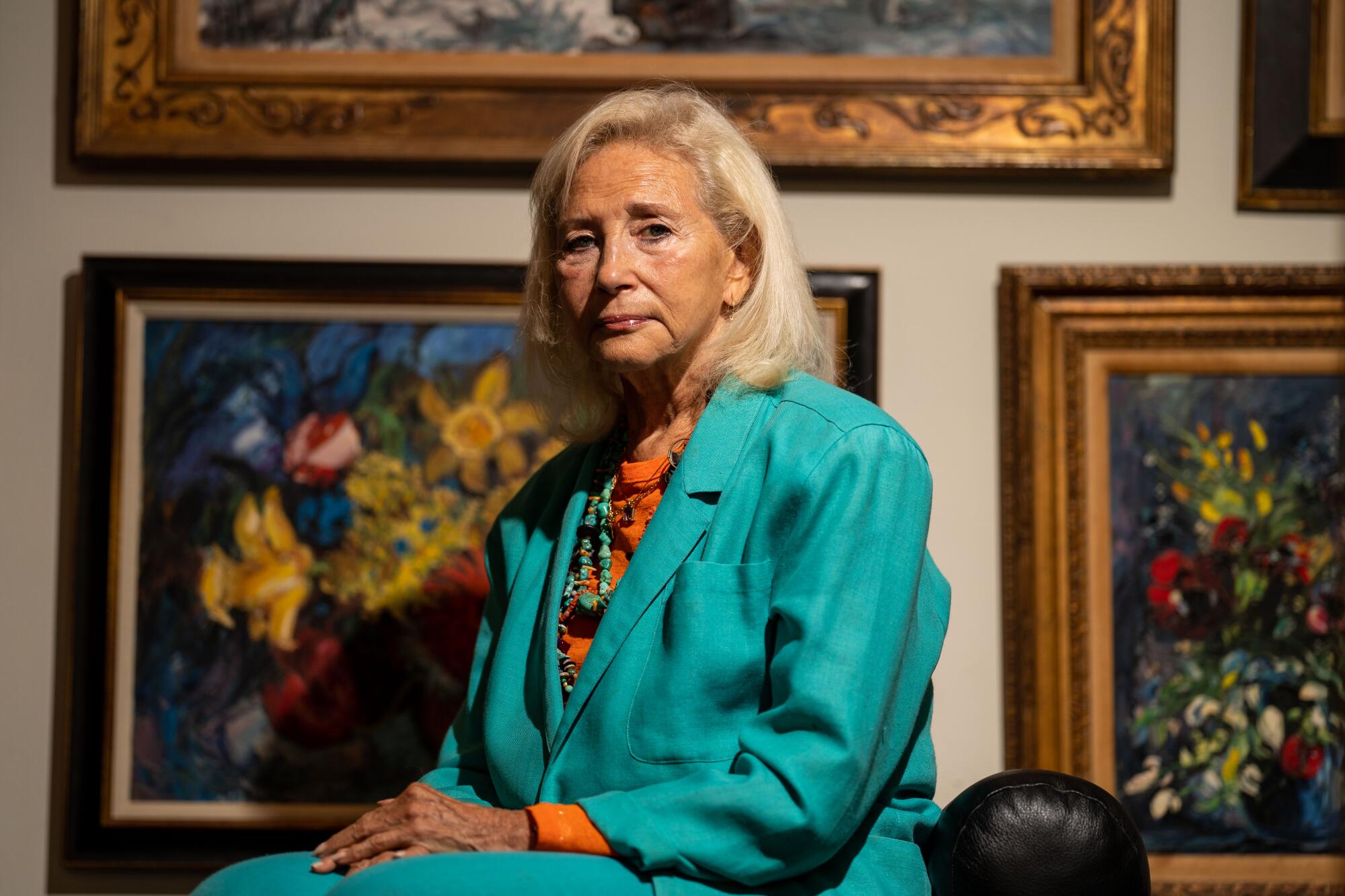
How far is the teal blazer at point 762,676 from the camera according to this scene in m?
1.45

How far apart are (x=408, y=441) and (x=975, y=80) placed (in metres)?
1.31

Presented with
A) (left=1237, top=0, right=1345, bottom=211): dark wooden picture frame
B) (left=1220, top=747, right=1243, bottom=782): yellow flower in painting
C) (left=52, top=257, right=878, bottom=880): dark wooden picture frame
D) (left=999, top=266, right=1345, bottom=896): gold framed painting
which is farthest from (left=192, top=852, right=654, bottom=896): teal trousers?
(left=1237, top=0, right=1345, bottom=211): dark wooden picture frame

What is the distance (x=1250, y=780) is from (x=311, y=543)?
189 cm

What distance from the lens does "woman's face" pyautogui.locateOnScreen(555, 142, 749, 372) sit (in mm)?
1769

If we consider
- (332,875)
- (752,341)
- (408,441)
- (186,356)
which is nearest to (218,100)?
(186,356)

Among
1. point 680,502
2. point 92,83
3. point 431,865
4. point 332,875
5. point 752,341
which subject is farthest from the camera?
point 92,83

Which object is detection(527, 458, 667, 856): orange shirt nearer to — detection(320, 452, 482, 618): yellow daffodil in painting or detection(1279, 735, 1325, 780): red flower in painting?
detection(320, 452, 482, 618): yellow daffodil in painting

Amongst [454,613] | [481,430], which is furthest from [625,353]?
[454,613]

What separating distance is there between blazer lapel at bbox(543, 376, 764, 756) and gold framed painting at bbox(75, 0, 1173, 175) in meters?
1.00

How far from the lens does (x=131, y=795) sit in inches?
102

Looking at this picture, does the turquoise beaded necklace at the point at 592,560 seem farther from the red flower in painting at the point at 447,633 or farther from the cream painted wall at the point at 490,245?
the cream painted wall at the point at 490,245

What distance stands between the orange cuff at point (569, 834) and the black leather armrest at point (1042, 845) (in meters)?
0.43

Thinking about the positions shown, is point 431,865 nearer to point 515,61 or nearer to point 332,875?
point 332,875

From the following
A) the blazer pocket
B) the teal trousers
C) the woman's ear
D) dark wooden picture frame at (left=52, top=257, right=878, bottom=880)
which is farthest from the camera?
dark wooden picture frame at (left=52, top=257, right=878, bottom=880)
